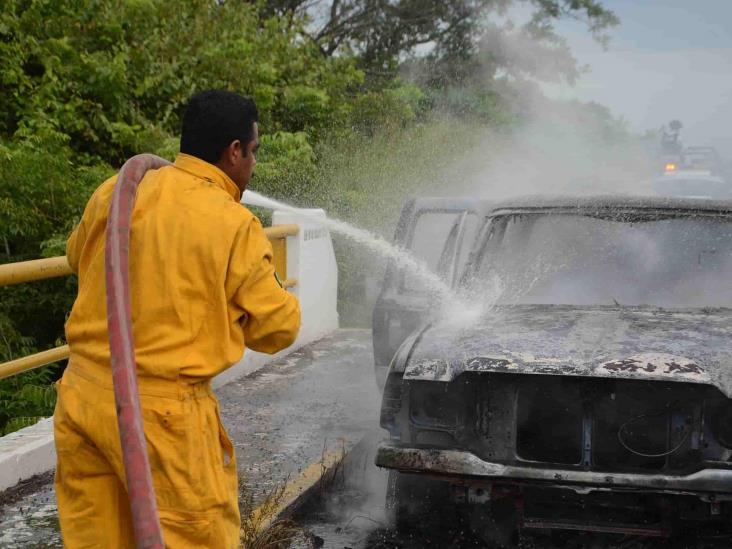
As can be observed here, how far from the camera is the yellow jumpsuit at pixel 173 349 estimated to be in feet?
8.89

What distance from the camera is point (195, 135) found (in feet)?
9.56

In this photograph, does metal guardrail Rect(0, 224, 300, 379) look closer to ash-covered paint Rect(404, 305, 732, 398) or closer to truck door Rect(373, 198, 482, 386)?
ash-covered paint Rect(404, 305, 732, 398)

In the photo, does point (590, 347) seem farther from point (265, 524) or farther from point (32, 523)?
point (32, 523)

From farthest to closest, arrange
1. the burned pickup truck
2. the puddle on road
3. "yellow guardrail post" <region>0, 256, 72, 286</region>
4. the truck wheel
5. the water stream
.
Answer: the water stream < "yellow guardrail post" <region>0, 256, 72, 286</region> < the truck wheel < the puddle on road < the burned pickup truck

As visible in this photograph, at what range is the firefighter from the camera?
8.89ft

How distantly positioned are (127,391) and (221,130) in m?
0.83

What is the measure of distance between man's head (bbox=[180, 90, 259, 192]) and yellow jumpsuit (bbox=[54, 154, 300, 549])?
9 centimetres

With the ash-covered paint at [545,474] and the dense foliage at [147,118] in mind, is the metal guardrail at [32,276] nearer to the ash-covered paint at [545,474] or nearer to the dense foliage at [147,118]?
the dense foliage at [147,118]

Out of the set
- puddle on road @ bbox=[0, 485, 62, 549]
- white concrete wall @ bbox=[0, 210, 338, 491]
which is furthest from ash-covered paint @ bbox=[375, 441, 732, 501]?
white concrete wall @ bbox=[0, 210, 338, 491]

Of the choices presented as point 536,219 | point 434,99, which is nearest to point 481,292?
point 536,219

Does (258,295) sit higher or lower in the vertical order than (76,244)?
lower

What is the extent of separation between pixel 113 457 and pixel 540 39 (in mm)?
26557

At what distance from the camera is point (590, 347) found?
4465mm

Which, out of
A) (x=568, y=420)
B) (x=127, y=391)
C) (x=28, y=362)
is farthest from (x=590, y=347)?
(x=28, y=362)
